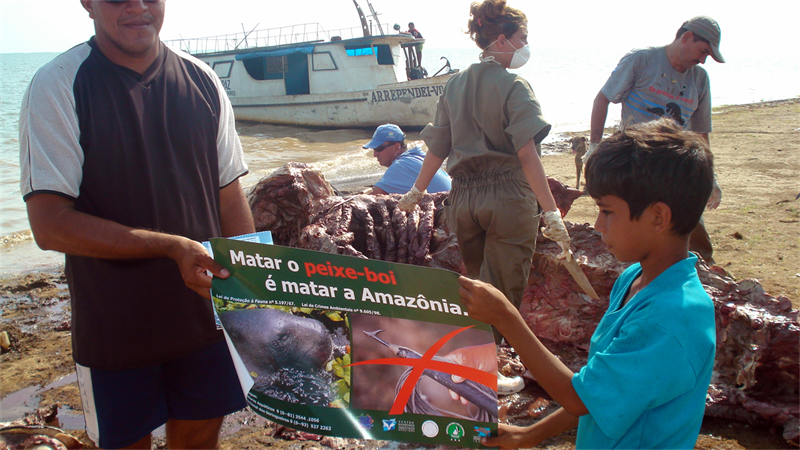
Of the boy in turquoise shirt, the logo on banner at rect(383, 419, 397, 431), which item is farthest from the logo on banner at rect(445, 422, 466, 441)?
the boy in turquoise shirt

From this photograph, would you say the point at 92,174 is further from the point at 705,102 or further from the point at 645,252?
the point at 705,102

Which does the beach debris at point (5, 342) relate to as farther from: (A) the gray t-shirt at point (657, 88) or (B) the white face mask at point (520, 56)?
(A) the gray t-shirt at point (657, 88)

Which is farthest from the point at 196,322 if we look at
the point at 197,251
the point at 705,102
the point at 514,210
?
the point at 705,102

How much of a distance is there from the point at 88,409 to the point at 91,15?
1311 mm

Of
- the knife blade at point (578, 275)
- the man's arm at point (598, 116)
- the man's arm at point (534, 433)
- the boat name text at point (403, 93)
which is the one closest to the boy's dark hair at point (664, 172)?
the man's arm at point (534, 433)

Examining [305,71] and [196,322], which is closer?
[196,322]

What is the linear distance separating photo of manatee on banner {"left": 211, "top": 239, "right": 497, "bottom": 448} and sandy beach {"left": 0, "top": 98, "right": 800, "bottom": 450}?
112 cm

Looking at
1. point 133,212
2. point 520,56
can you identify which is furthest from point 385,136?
point 133,212

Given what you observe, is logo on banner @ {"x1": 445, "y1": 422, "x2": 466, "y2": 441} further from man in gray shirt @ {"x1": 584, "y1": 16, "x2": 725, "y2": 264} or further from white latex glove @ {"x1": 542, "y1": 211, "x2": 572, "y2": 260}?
man in gray shirt @ {"x1": 584, "y1": 16, "x2": 725, "y2": 264}

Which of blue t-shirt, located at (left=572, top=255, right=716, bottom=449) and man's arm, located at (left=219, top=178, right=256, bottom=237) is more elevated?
man's arm, located at (left=219, top=178, right=256, bottom=237)

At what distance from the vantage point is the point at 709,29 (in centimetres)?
348

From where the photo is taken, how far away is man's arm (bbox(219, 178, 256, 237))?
210 centimetres

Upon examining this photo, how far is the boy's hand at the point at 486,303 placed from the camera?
127 centimetres

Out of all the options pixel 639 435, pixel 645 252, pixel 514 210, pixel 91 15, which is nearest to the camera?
pixel 639 435
